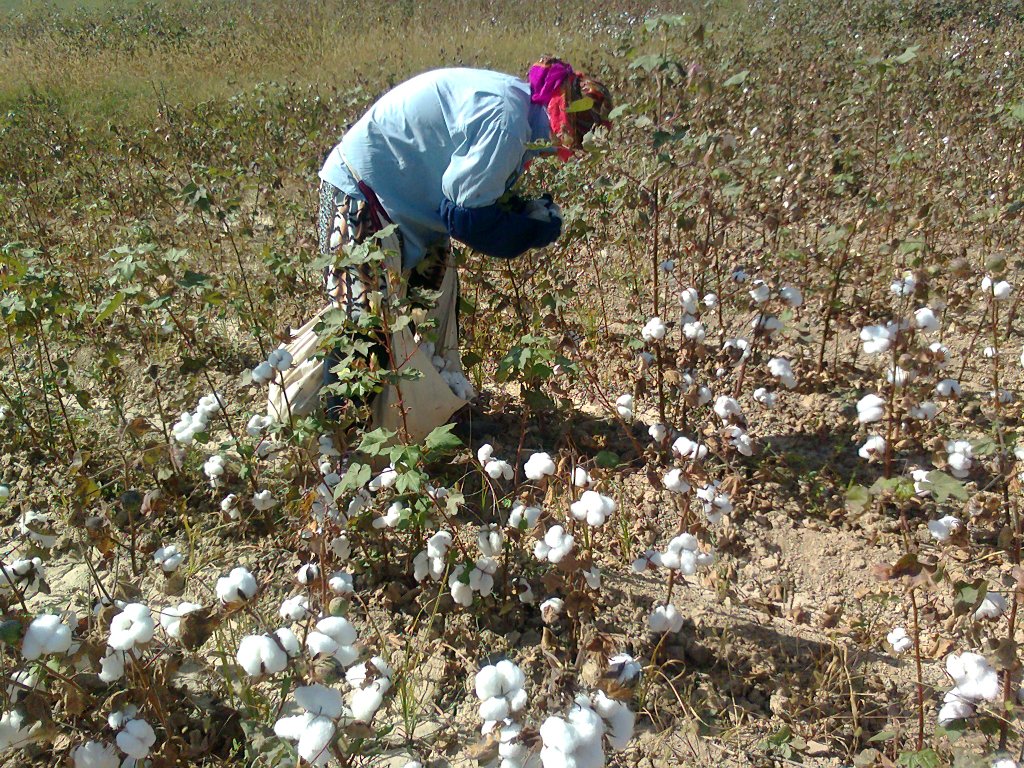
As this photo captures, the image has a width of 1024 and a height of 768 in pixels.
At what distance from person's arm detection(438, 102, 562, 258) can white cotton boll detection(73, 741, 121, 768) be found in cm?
169

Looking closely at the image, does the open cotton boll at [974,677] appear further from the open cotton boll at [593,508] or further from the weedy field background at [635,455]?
the open cotton boll at [593,508]

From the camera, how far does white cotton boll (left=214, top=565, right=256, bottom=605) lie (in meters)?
1.43

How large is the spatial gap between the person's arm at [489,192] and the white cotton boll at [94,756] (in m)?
1.69

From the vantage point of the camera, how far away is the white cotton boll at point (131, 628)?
1.35 m

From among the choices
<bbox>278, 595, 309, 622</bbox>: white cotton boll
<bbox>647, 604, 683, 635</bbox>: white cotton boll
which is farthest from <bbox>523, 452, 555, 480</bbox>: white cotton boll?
<bbox>278, 595, 309, 622</bbox>: white cotton boll

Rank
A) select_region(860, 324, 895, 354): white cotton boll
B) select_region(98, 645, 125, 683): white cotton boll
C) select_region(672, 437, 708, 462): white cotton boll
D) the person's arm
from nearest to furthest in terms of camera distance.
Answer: select_region(98, 645, 125, 683): white cotton boll < select_region(672, 437, 708, 462): white cotton boll < select_region(860, 324, 895, 354): white cotton boll < the person's arm

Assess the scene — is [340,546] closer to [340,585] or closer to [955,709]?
[340,585]

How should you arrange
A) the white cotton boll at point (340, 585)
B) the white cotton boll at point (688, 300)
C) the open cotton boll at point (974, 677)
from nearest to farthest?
the open cotton boll at point (974, 677) < the white cotton boll at point (340, 585) < the white cotton boll at point (688, 300)

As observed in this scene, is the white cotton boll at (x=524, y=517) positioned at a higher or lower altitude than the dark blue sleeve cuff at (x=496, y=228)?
lower

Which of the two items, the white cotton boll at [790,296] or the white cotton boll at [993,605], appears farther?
the white cotton boll at [790,296]

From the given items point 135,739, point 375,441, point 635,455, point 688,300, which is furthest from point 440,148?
point 135,739

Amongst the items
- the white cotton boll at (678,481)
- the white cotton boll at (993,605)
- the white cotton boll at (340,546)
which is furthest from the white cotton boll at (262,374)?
the white cotton boll at (993,605)

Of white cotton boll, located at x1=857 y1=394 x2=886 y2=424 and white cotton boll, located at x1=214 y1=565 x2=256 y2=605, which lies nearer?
white cotton boll, located at x1=214 y1=565 x2=256 y2=605

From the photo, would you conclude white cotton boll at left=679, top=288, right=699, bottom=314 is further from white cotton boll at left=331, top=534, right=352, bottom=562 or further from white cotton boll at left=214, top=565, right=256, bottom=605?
white cotton boll at left=214, top=565, right=256, bottom=605
